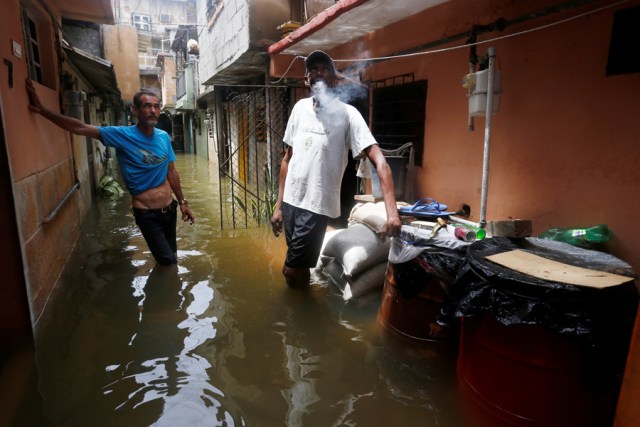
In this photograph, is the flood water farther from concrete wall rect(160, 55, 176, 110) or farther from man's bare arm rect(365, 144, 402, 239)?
concrete wall rect(160, 55, 176, 110)

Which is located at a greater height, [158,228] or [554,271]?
[554,271]

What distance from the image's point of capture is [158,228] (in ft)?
13.5

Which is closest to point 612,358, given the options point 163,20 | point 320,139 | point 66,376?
point 320,139

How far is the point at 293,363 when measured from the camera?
285cm

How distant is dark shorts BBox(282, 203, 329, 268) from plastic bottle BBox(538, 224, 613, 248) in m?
1.86

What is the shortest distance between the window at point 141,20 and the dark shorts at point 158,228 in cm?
4757

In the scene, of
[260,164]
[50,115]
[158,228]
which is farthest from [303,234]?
[260,164]

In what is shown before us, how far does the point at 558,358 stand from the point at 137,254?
197 inches

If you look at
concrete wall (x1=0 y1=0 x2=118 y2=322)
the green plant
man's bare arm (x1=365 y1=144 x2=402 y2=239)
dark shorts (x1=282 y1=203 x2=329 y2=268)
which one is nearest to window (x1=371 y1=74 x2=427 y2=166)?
man's bare arm (x1=365 y1=144 x2=402 y2=239)

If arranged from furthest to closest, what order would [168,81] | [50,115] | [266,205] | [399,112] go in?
[168,81] < [266,205] < [399,112] < [50,115]

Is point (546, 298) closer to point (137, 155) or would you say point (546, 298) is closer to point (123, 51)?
point (137, 155)

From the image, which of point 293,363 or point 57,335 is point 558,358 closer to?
point 293,363

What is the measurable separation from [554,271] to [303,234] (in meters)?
1.99

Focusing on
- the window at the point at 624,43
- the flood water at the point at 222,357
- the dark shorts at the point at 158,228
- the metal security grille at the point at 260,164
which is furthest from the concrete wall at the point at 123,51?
the window at the point at 624,43
